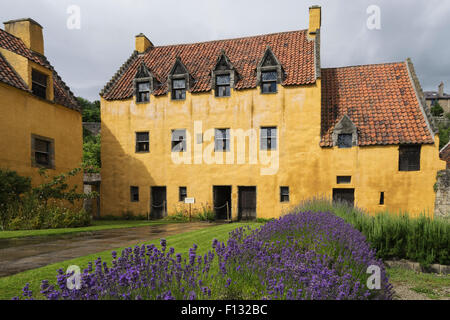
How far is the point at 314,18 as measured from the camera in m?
17.7

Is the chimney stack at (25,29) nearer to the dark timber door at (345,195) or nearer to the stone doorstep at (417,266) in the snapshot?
the dark timber door at (345,195)

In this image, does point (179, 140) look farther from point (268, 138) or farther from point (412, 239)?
point (412, 239)

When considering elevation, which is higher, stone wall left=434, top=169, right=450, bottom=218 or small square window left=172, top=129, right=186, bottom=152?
small square window left=172, top=129, right=186, bottom=152

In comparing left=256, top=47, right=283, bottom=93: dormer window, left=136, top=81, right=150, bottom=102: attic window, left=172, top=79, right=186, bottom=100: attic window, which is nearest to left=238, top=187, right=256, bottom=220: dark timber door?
left=256, top=47, right=283, bottom=93: dormer window

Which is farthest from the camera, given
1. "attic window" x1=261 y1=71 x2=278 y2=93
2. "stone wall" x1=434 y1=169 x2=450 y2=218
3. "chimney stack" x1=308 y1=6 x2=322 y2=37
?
"chimney stack" x1=308 y1=6 x2=322 y2=37

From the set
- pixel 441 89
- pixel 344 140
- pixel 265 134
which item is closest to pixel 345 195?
pixel 344 140

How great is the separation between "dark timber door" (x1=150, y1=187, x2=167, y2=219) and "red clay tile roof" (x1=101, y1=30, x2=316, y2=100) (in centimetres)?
670

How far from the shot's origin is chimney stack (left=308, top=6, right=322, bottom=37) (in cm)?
1757

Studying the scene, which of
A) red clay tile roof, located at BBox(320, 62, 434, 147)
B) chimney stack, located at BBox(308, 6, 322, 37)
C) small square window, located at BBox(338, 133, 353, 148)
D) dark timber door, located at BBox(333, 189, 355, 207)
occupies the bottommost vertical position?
dark timber door, located at BBox(333, 189, 355, 207)

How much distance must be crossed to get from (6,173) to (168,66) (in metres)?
12.3

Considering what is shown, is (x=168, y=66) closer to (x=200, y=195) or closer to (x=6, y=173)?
(x=200, y=195)

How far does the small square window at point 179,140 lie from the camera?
1767 centimetres

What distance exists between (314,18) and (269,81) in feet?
18.3

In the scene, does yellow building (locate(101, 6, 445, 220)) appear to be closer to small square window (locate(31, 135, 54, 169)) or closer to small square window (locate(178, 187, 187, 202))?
small square window (locate(178, 187, 187, 202))
